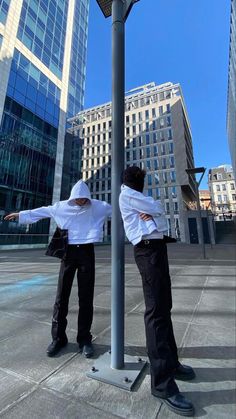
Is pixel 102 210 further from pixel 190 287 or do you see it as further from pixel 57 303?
pixel 190 287

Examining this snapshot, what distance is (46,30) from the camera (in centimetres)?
3159

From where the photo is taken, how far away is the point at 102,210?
2570 mm

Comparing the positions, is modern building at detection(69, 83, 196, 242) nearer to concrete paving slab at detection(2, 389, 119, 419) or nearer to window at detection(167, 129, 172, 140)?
window at detection(167, 129, 172, 140)

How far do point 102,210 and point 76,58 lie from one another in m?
44.3

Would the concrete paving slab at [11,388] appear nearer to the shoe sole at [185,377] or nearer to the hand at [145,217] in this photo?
the shoe sole at [185,377]

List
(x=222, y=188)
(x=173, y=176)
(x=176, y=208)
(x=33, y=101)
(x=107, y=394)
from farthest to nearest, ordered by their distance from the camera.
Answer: (x=222, y=188) → (x=173, y=176) → (x=176, y=208) → (x=33, y=101) → (x=107, y=394)

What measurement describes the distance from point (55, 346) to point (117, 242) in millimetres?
1236

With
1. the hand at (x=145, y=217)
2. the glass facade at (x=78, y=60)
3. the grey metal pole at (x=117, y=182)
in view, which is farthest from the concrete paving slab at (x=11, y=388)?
the glass facade at (x=78, y=60)

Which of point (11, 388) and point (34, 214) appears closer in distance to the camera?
point (11, 388)

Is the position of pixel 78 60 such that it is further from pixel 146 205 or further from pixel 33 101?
pixel 146 205

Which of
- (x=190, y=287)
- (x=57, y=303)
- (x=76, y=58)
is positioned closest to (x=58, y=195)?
(x=76, y=58)

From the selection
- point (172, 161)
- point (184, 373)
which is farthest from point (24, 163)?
point (172, 161)

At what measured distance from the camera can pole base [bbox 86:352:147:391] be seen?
1.81 metres

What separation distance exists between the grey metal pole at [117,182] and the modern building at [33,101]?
19.2m
